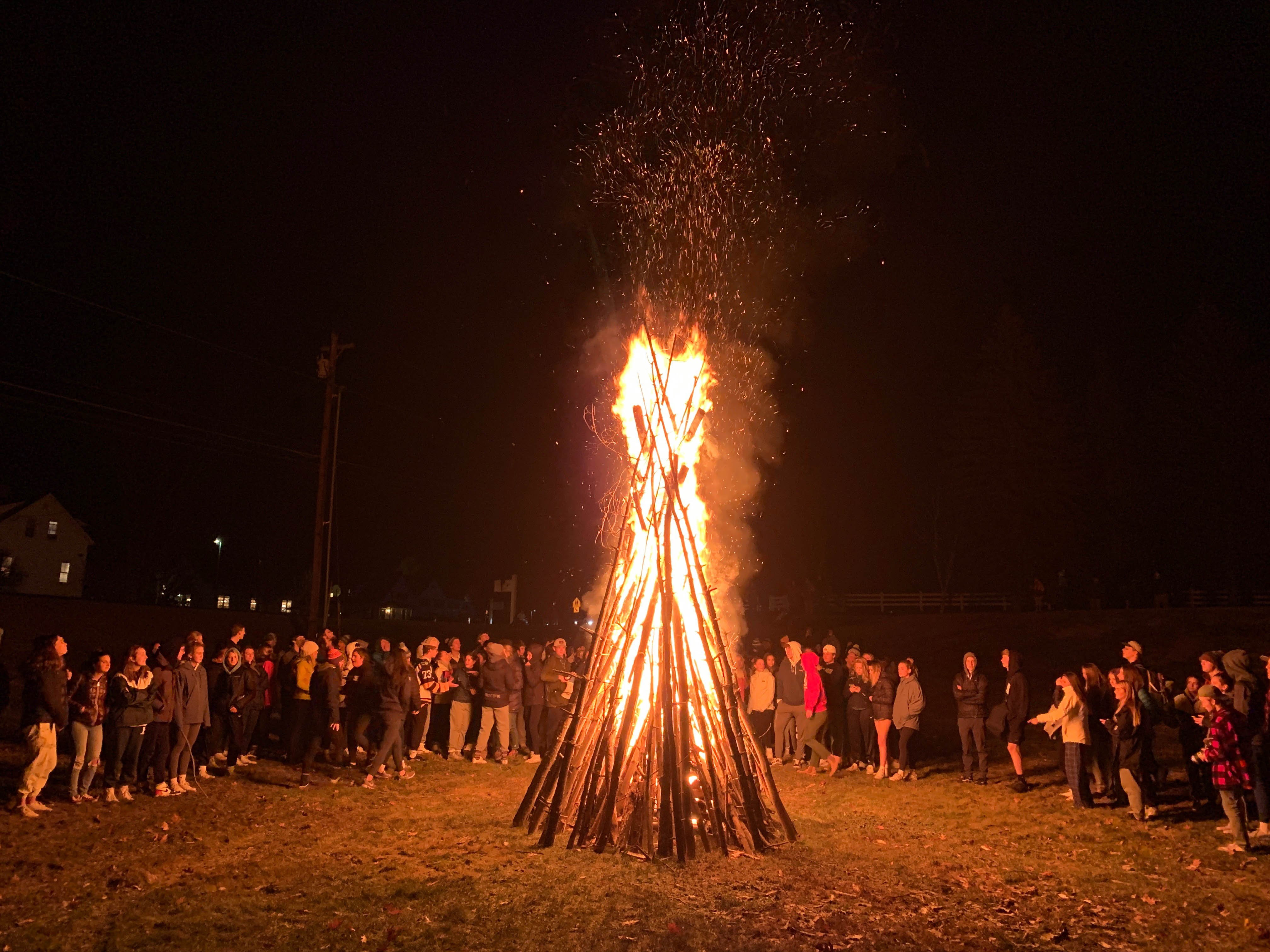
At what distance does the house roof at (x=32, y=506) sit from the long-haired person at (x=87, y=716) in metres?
50.2

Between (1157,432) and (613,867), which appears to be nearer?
(613,867)

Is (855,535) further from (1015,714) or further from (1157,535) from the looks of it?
(1015,714)

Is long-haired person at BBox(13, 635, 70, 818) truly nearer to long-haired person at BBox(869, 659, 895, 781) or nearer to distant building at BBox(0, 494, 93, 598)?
long-haired person at BBox(869, 659, 895, 781)

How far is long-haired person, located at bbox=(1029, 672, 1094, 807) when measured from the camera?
9.84 metres

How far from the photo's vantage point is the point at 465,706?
14.1 metres

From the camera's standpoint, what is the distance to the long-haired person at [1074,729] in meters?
9.84

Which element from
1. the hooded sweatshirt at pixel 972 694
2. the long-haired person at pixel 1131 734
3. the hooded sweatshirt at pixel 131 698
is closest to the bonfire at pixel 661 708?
the long-haired person at pixel 1131 734

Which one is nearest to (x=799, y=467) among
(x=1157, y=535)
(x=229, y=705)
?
(x=1157, y=535)

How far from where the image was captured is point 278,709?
13906 mm

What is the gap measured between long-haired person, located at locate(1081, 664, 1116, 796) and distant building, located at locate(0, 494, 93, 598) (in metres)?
52.4

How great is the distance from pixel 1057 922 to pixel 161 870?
6.78 metres

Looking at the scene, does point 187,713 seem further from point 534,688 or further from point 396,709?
point 534,688

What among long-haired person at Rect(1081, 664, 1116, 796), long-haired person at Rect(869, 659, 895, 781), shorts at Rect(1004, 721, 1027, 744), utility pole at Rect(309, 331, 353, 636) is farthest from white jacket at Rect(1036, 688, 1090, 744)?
utility pole at Rect(309, 331, 353, 636)

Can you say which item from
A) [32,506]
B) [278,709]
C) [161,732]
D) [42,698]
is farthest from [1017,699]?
[32,506]
